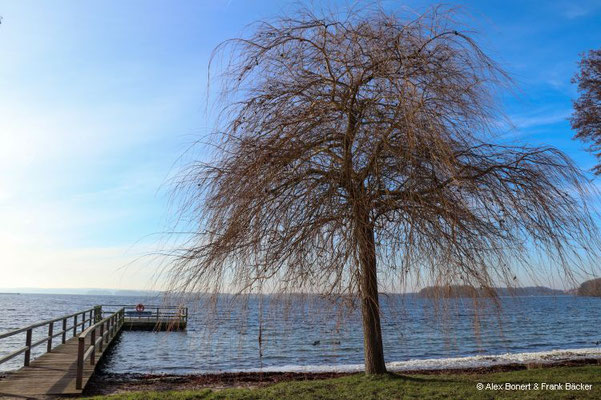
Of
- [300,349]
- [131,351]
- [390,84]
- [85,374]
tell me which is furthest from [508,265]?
[131,351]

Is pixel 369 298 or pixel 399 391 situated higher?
pixel 369 298

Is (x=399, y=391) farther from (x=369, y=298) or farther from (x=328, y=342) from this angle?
(x=369, y=298)

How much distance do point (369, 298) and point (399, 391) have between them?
8.23 feet

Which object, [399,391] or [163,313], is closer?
[399,391]

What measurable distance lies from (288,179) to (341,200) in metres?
0.90

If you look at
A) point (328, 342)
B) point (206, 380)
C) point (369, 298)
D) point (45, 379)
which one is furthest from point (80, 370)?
point (369, 298)

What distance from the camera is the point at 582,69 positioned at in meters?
15.9

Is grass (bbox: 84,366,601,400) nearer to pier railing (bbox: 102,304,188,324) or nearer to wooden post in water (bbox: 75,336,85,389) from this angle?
wooden post in water (bbox: 75,336,85,389)

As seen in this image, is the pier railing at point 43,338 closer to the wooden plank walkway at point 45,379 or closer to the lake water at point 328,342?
the wooden plank walkway at point 45,379

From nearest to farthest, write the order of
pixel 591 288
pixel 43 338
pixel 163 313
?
pixel 591 288
pixel 163 313
pixel 43 338

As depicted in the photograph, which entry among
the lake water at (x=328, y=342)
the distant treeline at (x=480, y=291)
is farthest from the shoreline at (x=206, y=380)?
the distant treeline at (x=480, y=291)

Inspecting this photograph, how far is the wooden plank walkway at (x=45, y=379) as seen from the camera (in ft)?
27.9

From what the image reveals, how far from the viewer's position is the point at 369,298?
21.5 ft

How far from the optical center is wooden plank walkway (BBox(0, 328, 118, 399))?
334 inches
